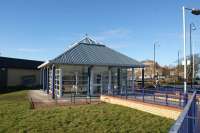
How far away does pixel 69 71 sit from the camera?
103 feet

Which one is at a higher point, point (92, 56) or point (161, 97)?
point (92, 56)

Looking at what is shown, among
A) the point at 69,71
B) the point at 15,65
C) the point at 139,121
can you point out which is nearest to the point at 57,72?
the point at 69,71

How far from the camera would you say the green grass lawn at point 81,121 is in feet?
48.4

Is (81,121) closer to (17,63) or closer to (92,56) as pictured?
(92,56)

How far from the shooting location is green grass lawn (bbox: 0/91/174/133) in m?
14.8

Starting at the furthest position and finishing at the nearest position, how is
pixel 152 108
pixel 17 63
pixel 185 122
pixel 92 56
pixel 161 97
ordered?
pixel 17 63
pixel 92 56
pixel 161 97
pixel 152 108
pixel 185 122

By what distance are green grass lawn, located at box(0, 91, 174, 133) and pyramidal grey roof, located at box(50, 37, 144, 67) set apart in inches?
409

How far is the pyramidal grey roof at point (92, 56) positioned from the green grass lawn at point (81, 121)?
34.1 feet

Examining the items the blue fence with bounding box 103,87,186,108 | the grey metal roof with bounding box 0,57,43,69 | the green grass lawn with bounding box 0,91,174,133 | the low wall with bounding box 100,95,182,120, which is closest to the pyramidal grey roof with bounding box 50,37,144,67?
the blue fence with bounding box 103,87,186,108

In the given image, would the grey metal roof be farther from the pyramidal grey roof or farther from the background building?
the pyramidal grey roof

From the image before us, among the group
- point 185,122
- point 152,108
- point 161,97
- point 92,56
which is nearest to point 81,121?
point 152,108

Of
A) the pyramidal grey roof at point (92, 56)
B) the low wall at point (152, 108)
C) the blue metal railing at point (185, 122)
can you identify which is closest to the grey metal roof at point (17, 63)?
the pyramidal grey roof at point (92, 56)

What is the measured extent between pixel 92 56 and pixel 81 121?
16.6 m

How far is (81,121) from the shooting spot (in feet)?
53.8
